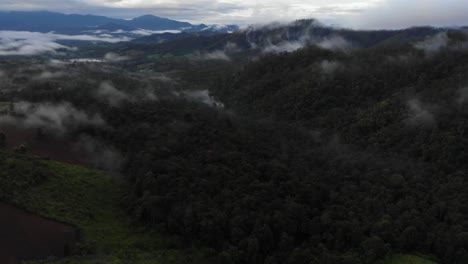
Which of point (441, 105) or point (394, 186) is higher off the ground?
point (441, 105)

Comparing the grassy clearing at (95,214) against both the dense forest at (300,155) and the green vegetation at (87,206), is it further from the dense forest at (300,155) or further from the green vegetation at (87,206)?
the dense forest at (300,155)

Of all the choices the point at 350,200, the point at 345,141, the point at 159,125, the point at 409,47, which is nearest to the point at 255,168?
the point at 350,200

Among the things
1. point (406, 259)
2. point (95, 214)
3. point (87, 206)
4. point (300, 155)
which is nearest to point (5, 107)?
point (87, 206)

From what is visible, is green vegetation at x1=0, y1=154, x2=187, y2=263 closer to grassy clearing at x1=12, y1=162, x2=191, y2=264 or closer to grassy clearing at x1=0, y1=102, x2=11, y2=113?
grassy clearing at x1=12, y1=162, x2=191, y2=264

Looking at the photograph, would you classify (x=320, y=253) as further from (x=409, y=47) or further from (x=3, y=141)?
(x=409, y=47)

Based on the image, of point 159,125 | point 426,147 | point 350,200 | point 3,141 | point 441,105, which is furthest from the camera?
point 441,105

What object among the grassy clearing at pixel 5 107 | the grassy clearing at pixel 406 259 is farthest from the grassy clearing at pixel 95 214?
the grassy clearing at pixel 5 107
